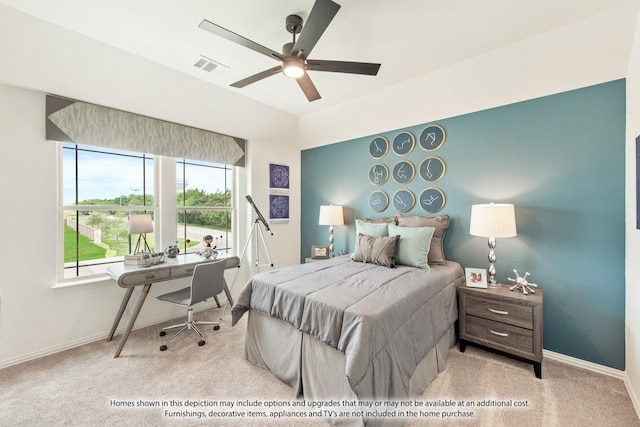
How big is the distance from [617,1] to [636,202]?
4.54 ft

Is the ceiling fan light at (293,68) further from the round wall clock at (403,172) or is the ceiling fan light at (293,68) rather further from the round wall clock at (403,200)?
the round wall clock at (403,200)

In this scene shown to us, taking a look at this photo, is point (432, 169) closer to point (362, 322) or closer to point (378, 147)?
point (378, 147)

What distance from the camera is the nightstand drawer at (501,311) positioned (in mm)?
2146

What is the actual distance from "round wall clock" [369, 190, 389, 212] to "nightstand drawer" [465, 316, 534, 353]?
169cm

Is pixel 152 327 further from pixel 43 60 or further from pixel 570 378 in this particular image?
pixel 570 378

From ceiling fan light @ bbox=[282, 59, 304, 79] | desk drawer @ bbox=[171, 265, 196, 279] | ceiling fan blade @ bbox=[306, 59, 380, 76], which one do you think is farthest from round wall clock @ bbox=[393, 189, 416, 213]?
desk drawer @ bbox=[171, 265, 196, 279]

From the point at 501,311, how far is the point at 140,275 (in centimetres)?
332

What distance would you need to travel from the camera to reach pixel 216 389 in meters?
2.01

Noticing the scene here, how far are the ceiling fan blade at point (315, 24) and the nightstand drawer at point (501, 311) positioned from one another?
249cm

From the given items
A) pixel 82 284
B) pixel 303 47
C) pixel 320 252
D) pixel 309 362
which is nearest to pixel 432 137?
pixel 303 47

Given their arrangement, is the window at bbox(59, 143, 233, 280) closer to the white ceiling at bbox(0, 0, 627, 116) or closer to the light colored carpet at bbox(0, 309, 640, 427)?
the light colored carpet at bbox(0, 309, 640, 427)

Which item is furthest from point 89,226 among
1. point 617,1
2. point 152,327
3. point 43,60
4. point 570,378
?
point 617,1

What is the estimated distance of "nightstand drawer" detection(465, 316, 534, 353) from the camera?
2.15m

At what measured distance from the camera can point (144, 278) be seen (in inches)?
100
